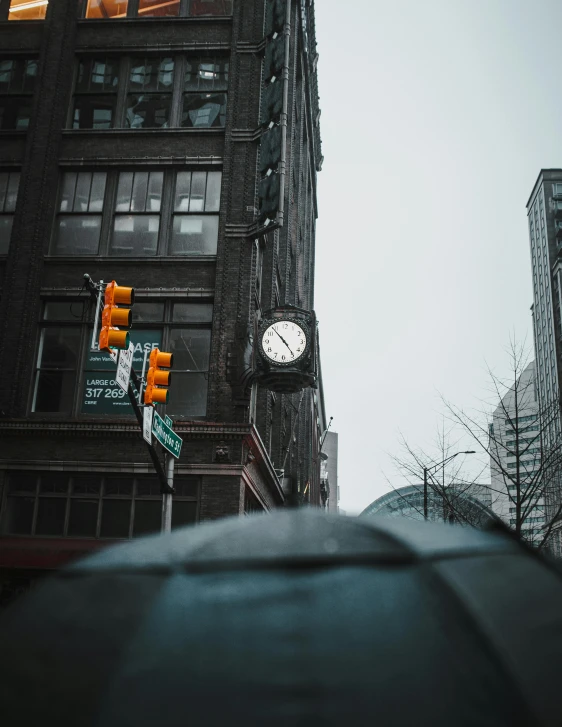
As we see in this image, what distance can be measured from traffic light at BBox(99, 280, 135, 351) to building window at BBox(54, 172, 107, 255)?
11.0m

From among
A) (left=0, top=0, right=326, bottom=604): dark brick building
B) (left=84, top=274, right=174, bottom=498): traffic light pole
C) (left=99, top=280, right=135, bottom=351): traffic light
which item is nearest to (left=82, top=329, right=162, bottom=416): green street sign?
(left=0, top=0, right=326, bottom=604): dark brick building

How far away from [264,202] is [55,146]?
6.90 metres

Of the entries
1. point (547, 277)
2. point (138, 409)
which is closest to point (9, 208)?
point (138, 409)

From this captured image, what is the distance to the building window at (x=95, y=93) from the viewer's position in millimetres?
24500

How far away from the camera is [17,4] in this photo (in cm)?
2636

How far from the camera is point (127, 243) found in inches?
905

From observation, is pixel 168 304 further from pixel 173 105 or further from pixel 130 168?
pixel 173 105

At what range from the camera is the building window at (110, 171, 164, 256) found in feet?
75.3

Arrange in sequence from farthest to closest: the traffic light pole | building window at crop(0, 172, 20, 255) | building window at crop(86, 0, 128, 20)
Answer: building window at crop(86, 0, 128, 20) < building window at crop(0, 172, 20, 255) < the traffic light pole

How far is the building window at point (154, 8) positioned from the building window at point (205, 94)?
197 cm

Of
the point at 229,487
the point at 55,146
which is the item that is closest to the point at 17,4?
the point at 55,146

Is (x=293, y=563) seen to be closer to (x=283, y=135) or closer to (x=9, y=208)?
(x=283, y=135)

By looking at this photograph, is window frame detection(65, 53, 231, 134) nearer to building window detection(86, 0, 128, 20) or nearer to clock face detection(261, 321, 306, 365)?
building window detection(86, 0, 128, 20)

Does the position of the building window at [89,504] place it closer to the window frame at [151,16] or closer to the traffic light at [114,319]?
the traffic light at [114,319]
